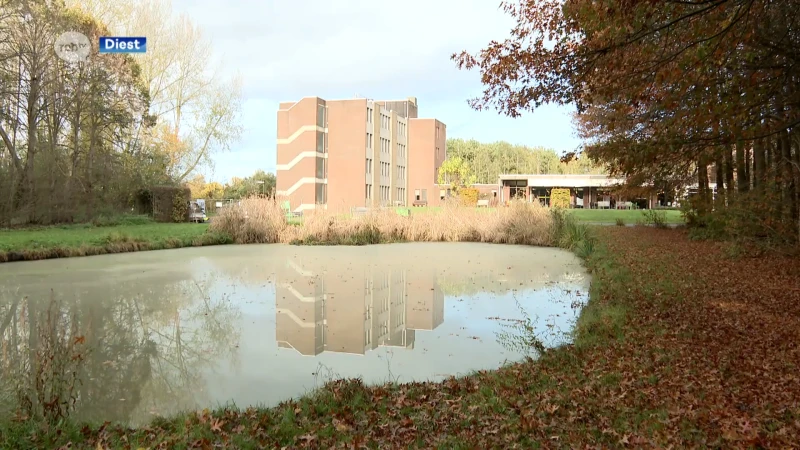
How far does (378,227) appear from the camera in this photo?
2061 cm

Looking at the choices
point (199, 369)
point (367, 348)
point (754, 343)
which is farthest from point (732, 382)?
point (199, 369)

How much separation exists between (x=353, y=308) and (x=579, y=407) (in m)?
4.98

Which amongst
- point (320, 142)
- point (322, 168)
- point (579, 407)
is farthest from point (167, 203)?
point (579, 407)

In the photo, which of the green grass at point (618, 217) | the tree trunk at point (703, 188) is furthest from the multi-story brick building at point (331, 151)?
the tree trunk at point (703, 188)

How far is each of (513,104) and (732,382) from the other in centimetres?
489

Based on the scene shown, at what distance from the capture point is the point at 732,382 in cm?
429

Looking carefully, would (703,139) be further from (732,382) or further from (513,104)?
(732,382)

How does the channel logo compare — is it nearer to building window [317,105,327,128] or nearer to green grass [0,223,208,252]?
green grass [0,223,208,252]

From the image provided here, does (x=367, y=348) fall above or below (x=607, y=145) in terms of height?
below

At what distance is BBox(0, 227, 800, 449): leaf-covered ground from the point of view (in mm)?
3512

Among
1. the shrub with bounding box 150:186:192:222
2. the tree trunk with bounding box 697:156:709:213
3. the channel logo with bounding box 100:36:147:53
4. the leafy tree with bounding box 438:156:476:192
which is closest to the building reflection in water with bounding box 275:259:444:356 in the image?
the tree trunk with bounding box 697:156:709:213

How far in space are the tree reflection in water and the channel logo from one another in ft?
60.4

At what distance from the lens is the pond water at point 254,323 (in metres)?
5.03

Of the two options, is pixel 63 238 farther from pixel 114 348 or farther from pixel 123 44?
pixel 123 44
